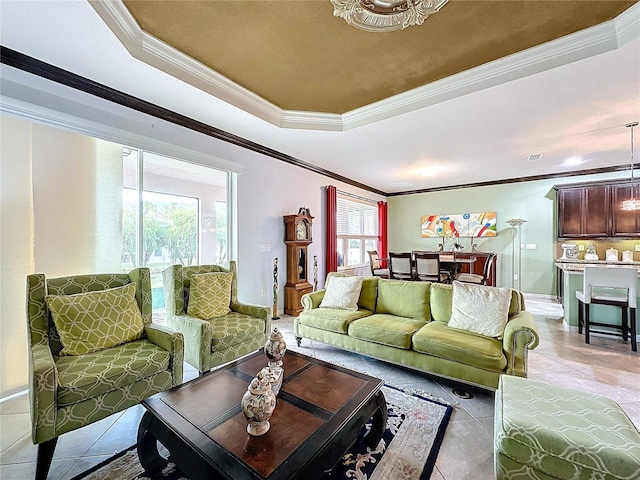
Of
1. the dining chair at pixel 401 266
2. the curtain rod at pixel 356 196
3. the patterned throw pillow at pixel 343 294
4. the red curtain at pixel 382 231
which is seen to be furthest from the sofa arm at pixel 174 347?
the red curtain at pixel 382 231

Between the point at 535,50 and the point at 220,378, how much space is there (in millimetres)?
3447

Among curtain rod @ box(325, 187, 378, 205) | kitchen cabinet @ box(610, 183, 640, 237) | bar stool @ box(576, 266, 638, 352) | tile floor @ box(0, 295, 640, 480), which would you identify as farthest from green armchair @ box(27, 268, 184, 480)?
kitchen cabinet @ box(610, 183, 640, 237)

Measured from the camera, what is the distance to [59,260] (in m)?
2.53

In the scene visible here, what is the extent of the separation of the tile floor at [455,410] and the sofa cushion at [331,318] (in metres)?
0.32

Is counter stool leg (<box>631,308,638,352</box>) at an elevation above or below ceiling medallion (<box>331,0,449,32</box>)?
below

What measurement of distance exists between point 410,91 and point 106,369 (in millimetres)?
3518

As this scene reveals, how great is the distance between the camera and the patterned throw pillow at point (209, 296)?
272 centimetres

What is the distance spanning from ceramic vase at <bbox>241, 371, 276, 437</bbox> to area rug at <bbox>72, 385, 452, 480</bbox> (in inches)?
22.3

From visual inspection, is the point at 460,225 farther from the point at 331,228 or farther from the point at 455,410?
the point at 455,410

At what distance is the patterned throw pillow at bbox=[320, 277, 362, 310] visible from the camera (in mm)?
3221

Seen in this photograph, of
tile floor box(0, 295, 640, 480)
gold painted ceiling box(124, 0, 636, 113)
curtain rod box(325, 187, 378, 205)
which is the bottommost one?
tile floor box(0, 295, 640, 480)

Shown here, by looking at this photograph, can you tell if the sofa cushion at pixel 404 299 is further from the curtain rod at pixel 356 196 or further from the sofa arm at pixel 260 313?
the curtain rod at pixel 356 196

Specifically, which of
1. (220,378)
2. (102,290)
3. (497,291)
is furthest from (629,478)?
(102,290)

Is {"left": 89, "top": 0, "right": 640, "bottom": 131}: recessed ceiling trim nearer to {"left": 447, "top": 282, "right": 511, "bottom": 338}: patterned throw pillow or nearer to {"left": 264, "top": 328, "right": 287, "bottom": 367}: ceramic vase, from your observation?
{"left": 447, "top": 282, "right": 511, "bottom": 338}: patterned throw pillow
